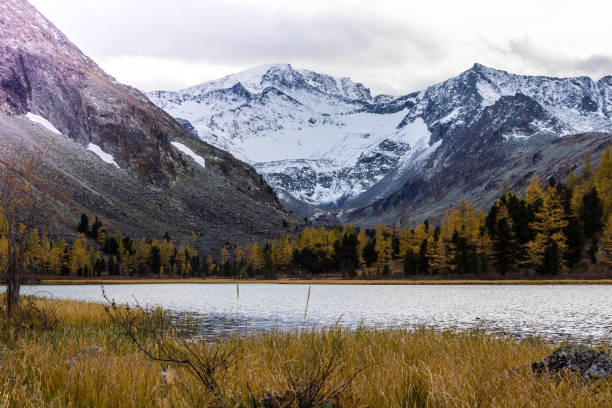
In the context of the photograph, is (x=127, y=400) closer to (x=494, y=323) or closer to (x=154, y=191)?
(x=494, y=323)

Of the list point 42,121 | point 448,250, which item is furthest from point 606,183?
point 42,121

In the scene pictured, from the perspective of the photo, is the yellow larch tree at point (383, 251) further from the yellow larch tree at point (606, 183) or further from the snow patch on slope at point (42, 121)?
the snow patch on slope at point (42, 121)

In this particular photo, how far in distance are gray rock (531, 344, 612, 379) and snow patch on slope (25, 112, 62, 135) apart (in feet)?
693

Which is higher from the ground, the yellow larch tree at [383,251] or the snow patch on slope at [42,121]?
the snow patch on slope at [42,121]

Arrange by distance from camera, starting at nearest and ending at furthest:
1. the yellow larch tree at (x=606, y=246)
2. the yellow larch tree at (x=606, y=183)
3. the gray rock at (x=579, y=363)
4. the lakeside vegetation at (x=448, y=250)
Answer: the gray rock at (x=579, y=363), the yellow larch tree at (x=606, y=246), the lakeside vegetation at (x=448, y=250), the yellow larch tree at (x=606, y=183)

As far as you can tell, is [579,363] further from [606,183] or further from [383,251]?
[383,251]

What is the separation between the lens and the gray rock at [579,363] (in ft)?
21.0

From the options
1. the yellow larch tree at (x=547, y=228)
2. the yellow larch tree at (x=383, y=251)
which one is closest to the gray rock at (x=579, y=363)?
the yellow larch tree at (x=547, y=228)

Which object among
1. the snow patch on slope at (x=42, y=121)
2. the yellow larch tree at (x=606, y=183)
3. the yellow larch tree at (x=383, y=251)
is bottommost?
the yellow larch tree at (x=383, y=251)

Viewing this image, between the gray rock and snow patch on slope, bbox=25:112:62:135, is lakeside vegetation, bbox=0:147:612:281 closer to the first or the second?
the gray rock

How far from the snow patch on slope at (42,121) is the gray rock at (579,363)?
8315 inches

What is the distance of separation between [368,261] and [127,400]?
110 meters

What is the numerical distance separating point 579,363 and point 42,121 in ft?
718

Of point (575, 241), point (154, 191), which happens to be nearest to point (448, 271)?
point (575, 241)
